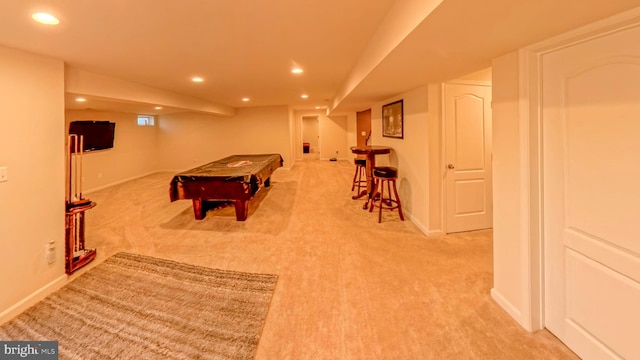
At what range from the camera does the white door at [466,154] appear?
342 centimetres

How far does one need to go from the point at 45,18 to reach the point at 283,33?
1.58 metres

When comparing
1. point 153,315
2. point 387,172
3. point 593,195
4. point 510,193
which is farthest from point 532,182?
point 153,315

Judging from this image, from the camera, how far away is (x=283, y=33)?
90.8 inches

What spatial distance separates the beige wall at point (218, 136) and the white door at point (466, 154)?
6466 millimetres

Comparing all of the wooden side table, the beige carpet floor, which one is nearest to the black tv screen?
the beige carpet floor

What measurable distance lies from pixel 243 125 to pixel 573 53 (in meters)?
8.88

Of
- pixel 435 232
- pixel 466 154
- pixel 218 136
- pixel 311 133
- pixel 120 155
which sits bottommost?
pixel 435 232

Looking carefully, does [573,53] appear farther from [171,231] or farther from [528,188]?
[171,231]

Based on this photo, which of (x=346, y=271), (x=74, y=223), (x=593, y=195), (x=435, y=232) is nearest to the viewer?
(x=593, y=195)

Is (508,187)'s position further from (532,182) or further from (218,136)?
(218,136)

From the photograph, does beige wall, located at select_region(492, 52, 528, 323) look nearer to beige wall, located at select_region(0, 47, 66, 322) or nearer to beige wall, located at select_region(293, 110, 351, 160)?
beige wall, located at select_region(0, 47, 66, 322)

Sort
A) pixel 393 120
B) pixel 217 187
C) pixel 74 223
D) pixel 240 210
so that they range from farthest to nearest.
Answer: pixel 393 120 < pixel 240 210 < pixel 217 187 < pixel 74 223

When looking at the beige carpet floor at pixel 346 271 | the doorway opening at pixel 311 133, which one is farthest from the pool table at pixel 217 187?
the doorway opening at pixel 311 133

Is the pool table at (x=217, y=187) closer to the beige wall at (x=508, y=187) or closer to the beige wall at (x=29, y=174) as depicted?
the beige wall at (x=29, y=174)
